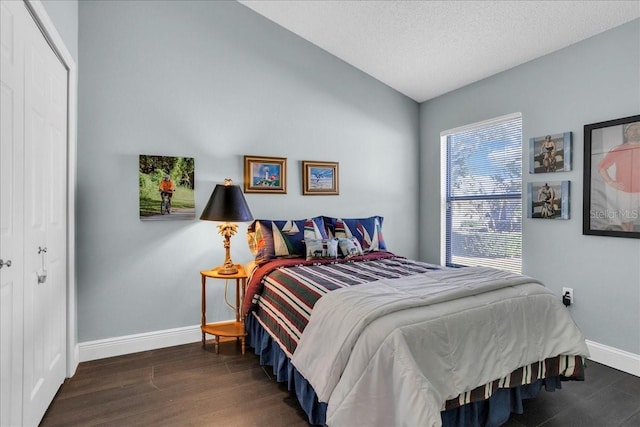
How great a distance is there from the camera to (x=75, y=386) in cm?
235

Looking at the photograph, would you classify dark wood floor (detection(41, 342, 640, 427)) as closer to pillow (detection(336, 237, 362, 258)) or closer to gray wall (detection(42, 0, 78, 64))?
pillow (detection(336, 237, 362, 258))

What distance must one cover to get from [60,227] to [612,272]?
4.08 metres

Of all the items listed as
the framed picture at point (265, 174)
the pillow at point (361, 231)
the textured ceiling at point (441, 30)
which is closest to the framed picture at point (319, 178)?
the framed picture at point (265, 174)

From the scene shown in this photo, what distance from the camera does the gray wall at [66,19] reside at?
2036mm

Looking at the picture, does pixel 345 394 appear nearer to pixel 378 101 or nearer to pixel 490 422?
pixel 490 422

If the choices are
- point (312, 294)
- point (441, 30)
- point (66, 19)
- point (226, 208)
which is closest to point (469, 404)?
point (312, 294)

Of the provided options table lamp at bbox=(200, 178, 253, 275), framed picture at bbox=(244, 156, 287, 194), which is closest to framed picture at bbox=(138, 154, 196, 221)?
table lamp at bbox=(200, 178, 253, 275)

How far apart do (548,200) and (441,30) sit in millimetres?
1818

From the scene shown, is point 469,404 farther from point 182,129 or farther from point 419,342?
point 182,129

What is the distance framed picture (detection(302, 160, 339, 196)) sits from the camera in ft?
12.1

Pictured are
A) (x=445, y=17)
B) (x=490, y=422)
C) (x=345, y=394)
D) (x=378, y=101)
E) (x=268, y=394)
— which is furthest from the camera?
(x=378, y=101)

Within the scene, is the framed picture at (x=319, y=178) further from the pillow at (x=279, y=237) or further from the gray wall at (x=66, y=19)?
the gray wall at (x=66, y=19)

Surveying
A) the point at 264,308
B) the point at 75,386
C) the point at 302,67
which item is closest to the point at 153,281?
the point at 75,386

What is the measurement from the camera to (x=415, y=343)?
4.93 feet
